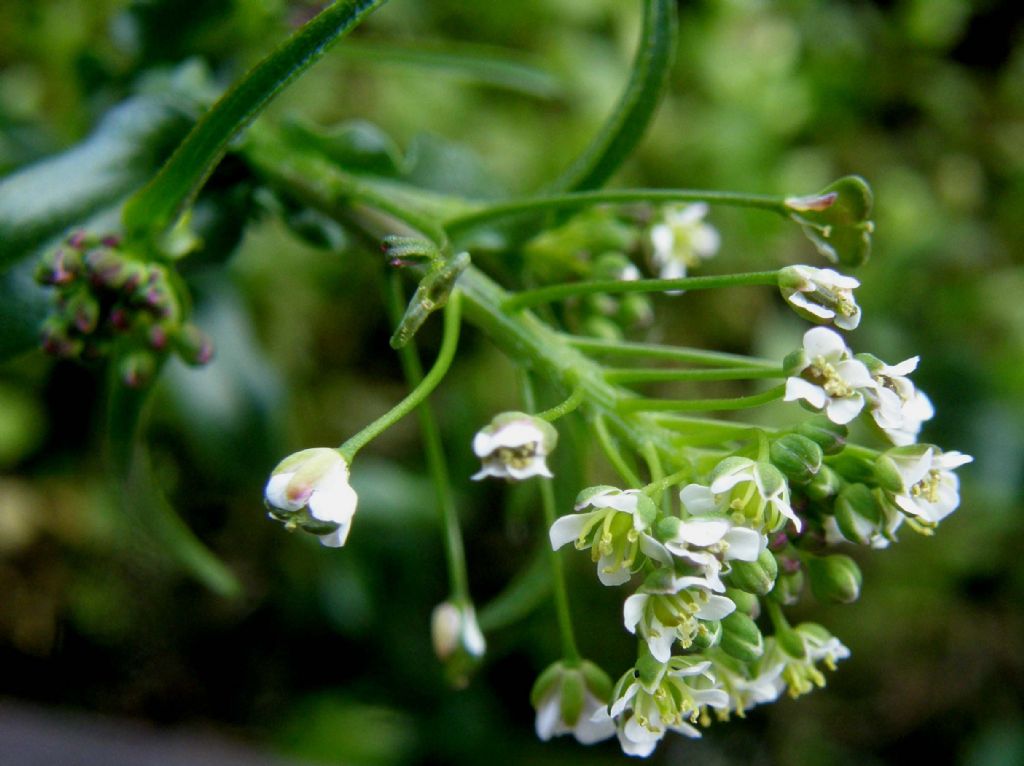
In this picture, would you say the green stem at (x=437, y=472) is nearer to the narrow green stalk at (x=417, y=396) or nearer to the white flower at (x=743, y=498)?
the narrow green stalk at (x=417, y=396)

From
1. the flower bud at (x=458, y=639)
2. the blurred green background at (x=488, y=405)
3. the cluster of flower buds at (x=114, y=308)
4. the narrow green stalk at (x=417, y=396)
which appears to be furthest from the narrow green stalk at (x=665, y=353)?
the blurred green background at (x=488, y=405)

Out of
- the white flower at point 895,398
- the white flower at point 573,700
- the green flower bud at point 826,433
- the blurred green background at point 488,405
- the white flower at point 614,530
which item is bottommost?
the blurred green background at point 488,405

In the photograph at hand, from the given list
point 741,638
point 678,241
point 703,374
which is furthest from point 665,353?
point 678,241

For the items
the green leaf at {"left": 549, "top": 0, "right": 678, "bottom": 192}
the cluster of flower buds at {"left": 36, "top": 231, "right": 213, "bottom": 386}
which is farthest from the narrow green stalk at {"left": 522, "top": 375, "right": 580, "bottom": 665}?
the cluster of flower buds at {"left": 36, "top": 231, "right": 213, "bottom": 386}

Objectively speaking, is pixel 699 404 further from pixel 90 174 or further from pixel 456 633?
pixel 90 174

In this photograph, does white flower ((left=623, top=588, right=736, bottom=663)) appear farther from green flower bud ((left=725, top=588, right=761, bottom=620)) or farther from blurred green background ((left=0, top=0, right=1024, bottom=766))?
blurred green background ((left=0, top=0, right=1024, bottom=766))
